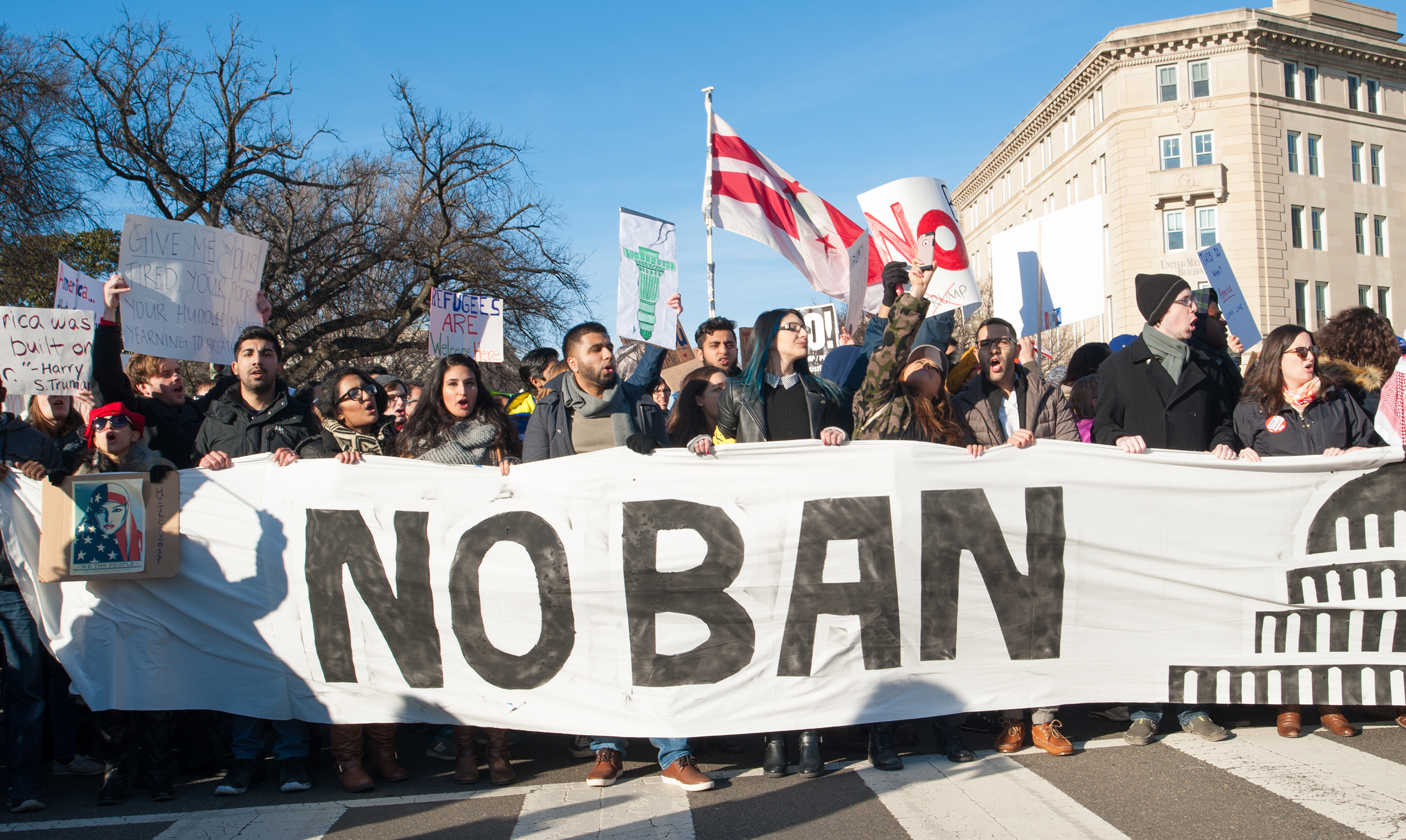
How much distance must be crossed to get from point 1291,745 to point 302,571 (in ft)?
14.9

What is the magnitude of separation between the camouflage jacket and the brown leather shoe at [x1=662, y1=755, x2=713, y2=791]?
1685 mm

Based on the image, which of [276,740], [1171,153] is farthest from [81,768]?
[1171,153]

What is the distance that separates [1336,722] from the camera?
4.63 metres

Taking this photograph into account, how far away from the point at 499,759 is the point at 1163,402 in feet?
12.0

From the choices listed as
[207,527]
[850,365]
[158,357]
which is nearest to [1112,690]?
[850,365]

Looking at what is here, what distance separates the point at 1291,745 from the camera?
14.8ft

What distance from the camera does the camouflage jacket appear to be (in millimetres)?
4621

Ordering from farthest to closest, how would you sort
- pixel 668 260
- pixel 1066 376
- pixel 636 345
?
pixel 636 345 < pixel 668 260 < pixel 1066 376

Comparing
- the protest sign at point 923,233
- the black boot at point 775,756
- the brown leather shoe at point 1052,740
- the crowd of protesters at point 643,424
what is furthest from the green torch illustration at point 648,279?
the brown leather shoe at point 1052,740

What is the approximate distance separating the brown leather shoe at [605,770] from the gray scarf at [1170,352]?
3297 millimetres

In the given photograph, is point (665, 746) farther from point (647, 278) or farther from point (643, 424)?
point (647, 278)

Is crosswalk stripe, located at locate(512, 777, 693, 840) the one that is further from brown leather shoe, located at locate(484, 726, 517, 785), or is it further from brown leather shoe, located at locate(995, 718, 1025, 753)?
brown leather shoe, located at locate(995, 718, 1025, 753)

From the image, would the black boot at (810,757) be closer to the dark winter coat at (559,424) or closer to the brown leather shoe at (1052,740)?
the brown leather shoe at (1052,740)

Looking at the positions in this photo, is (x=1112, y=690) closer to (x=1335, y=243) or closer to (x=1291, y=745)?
(x=1291, y=745)
